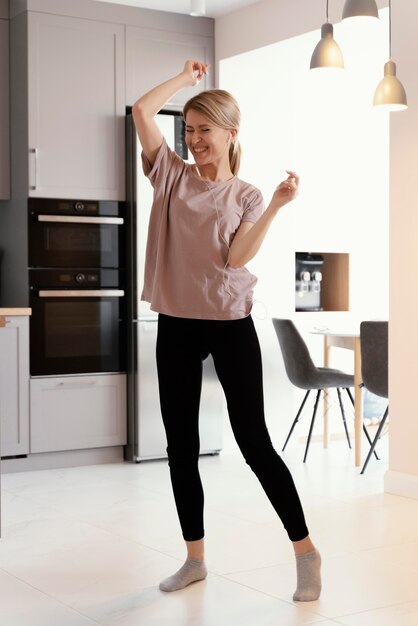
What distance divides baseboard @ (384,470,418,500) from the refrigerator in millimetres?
1336

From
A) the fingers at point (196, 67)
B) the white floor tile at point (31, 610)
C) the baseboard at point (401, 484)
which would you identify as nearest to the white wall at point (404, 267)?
the baseboard at point (401, 484)

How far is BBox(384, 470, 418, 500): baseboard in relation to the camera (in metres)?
4.28

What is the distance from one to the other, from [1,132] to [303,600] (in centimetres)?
329

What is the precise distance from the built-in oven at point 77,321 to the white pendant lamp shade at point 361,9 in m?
2.15

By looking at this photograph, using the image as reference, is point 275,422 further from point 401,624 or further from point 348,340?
point 401,624

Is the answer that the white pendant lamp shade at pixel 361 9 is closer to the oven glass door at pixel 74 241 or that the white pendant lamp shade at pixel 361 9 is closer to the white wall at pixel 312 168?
the white wall at pixel 312 168

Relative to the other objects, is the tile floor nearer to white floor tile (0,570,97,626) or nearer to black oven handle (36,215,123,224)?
white floor tile (0,570,97,626)

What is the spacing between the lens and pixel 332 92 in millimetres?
6098

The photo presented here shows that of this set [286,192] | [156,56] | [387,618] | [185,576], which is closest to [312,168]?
[156,56]

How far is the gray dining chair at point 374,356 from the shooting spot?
4816 mm

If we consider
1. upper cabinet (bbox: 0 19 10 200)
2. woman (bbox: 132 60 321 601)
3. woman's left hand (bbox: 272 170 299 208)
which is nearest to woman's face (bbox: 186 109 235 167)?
woman (bbox: 132 60 321 601)

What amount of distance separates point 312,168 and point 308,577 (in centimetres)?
368

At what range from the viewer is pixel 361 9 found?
3570 millimetres

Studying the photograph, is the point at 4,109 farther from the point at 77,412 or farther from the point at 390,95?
the point at 390,95
